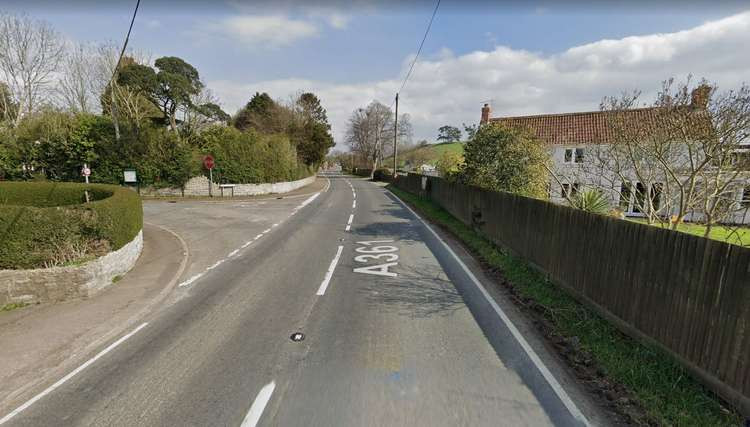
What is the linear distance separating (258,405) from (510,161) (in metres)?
10.6

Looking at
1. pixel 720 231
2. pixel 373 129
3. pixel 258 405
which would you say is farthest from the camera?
pixel 373 129

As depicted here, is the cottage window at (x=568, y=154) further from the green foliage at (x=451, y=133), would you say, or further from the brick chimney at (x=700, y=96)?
the green foliage at (x=451, y=133)

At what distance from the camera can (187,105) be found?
26.6 metres

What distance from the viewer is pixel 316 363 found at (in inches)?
151

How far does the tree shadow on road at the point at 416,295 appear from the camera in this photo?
5.35 meters

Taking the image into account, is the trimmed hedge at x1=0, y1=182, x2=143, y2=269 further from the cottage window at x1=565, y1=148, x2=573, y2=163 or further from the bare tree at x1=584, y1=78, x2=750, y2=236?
the cottage window at x1=565, y1=148, x2=573, y2=163

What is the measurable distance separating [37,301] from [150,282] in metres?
1.62

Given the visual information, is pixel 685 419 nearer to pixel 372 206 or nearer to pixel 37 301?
pixel 37 301

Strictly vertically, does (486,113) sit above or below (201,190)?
above

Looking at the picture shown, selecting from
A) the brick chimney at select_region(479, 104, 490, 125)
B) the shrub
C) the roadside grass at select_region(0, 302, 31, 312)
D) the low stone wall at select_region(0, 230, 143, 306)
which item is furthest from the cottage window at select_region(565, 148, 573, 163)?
the shrub

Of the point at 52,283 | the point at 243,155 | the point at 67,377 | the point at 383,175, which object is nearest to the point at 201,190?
the point at 243,155

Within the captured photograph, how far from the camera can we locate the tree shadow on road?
535 centimetres

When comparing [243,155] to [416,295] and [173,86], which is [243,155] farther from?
[416,295]

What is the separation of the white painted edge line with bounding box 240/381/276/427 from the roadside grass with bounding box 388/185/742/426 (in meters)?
3.54
